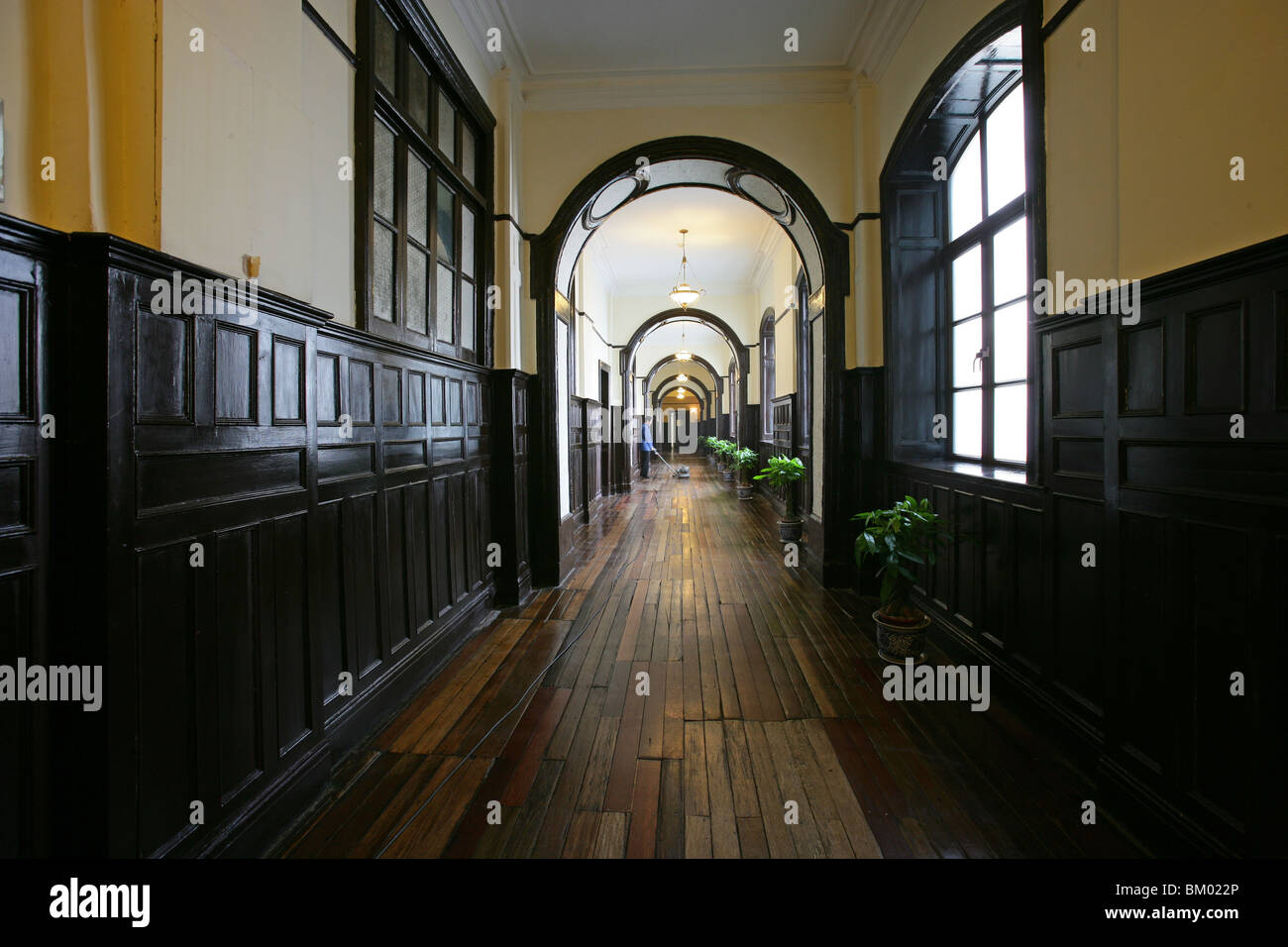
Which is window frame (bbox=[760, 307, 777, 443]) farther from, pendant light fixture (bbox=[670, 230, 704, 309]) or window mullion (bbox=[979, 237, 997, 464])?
window mullion (bbox=[979, 237, 997, 464])

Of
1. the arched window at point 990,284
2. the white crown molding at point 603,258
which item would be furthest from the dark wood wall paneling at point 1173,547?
the white crown molding at point 603,258

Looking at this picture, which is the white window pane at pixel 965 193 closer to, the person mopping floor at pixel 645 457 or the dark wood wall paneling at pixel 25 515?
the dark wood wall paneling at pixel 25 515

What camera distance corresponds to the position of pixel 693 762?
98.6 inches

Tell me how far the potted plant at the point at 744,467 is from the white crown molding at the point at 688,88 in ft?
22.8

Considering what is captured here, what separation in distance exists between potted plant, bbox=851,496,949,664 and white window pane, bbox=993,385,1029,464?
0.74 metres

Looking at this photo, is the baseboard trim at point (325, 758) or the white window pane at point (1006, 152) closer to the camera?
the baseboard trim at point (325, 758)

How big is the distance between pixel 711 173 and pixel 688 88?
2.29 feet

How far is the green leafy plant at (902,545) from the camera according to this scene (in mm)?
3283

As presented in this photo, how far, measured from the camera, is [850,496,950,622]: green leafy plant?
3.28m

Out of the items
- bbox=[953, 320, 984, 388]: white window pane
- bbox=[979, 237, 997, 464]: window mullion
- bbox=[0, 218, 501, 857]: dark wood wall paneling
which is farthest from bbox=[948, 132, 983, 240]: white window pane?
bbox=[0, 218, 501, 857]: dark wood wall paneling

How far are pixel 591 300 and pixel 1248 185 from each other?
862 centimetres

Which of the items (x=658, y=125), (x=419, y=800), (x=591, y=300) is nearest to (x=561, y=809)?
(x=419, y=800)

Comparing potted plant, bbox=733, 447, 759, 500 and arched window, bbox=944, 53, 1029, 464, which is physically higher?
arched window, bbox=944, 53, 1029, 464

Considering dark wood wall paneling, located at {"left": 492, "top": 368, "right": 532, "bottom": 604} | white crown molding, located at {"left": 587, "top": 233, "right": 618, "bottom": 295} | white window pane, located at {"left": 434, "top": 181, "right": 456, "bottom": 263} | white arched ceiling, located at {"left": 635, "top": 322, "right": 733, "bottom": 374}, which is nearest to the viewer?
white window pane, located at {"left": 434, "top": 181, "right": 456, "bottom": 263}
